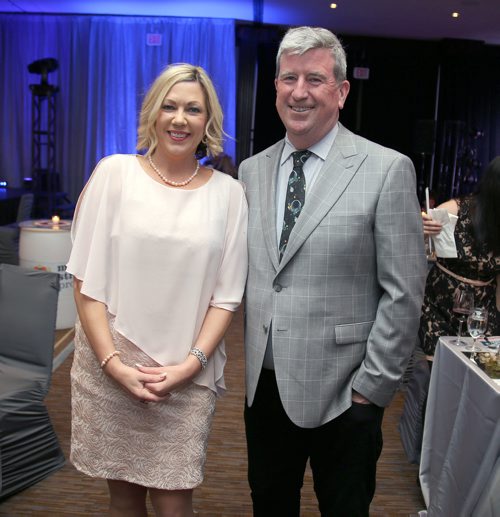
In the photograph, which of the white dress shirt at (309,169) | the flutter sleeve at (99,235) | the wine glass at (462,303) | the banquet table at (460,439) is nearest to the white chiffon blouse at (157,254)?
the flutter sleeve at (99,235)

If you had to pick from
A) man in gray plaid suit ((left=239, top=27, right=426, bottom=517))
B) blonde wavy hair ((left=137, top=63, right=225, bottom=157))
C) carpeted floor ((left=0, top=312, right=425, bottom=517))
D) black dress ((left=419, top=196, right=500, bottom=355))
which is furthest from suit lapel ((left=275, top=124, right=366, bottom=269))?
carpeted floor ((left=0, top=312, right=425, bottom=517))

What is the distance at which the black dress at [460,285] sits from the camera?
2828mm

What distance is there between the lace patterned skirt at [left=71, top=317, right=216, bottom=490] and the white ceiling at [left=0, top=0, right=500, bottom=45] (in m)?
8.05

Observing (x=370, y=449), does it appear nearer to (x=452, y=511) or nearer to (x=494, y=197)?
(x=452, y=511)

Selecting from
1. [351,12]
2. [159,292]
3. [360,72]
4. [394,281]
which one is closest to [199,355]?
[159,292]

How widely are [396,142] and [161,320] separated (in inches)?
406

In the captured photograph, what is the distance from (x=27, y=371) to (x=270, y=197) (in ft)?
5.35

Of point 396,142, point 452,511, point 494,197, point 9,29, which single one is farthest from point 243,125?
point 452,511

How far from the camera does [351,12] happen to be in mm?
9453

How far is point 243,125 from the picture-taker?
10.9 meters

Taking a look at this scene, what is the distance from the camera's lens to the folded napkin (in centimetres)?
255

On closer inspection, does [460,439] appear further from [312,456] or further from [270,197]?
[270,197]

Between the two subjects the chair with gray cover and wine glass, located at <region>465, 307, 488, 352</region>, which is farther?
the chair with gray cover

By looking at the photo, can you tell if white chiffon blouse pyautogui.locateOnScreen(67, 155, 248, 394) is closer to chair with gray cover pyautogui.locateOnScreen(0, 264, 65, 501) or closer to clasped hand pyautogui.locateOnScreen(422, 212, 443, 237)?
clasped hand pyautogui.locateOnScreen(422, 212, 443, 237)
